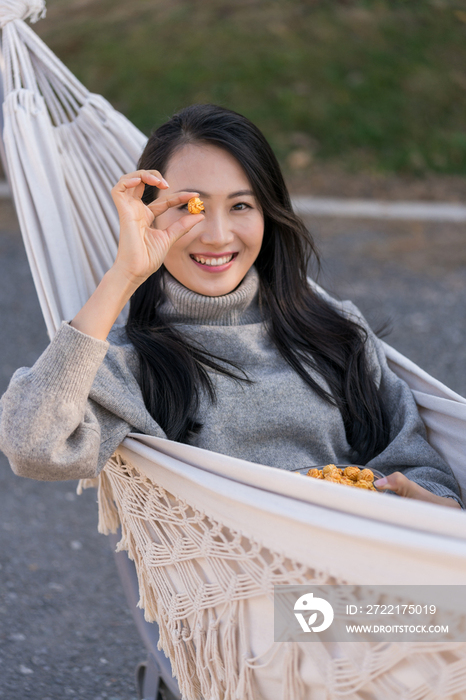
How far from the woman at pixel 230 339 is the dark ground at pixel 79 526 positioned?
0.90m

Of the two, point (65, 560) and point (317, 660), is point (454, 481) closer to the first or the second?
point (317, 660)

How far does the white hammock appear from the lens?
1.00 m

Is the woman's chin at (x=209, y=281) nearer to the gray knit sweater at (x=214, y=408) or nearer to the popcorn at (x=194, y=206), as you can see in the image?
the gray knit sweater at (x=214, y=408)

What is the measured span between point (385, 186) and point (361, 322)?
16.9ft

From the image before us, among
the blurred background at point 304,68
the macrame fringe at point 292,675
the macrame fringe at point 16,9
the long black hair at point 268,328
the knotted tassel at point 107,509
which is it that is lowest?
the blurred background at point 304,68

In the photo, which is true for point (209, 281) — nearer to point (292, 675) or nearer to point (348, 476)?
point (348, 476)

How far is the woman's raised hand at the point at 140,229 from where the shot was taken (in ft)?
4.43

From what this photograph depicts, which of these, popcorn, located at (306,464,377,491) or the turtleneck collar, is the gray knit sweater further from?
popcorn, located at (306,464,377,491)

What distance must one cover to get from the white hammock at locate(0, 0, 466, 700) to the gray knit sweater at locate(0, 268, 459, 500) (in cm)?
7

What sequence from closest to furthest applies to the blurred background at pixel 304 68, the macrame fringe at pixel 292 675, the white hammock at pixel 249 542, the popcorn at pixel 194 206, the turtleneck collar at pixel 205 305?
the white hammock at pixel 249 542, the macrame fringe at pixel 292 675, the popcorn at pixel 194 206, the turtleneck collar at pixel 205 305, the blurred background at pixel 304 68

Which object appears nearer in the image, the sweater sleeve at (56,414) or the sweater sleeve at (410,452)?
the sweater sleeve at (56,414)

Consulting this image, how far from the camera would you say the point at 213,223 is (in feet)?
5.21

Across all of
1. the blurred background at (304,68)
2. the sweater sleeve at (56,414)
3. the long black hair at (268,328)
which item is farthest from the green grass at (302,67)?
the sweater sleeve at (56,414)

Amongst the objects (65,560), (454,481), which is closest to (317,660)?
(454,481)
